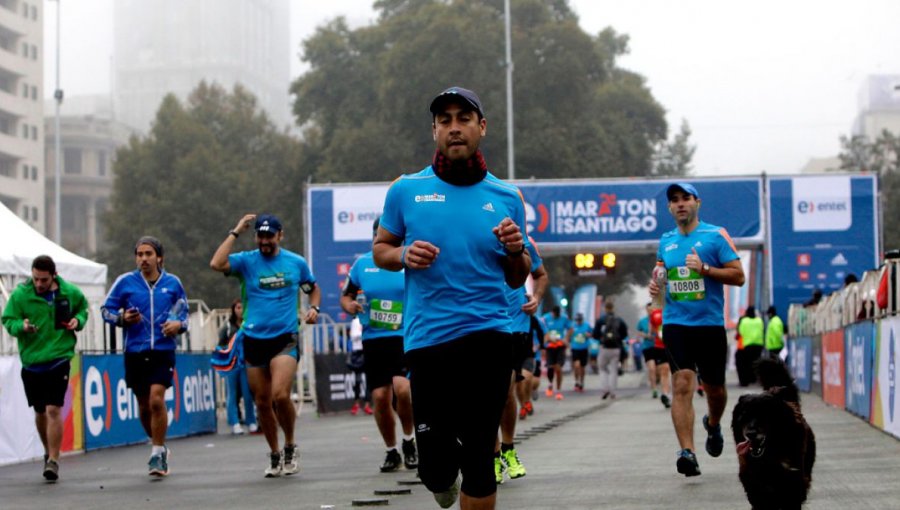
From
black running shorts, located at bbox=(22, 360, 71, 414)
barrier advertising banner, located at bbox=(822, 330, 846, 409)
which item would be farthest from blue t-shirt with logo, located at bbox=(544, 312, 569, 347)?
black running shorts, located at bbox=(22, 360, 71, 414)

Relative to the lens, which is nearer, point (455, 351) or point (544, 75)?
point (455, 351)

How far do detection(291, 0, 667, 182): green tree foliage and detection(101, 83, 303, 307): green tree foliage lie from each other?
23.6 feet

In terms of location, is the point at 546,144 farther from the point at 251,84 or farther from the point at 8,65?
the point at 251,84

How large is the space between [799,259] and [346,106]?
32386 millimetres

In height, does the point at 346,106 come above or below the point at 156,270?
above

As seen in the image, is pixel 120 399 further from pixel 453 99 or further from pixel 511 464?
pixel 453 99

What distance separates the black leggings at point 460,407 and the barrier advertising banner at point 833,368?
563 inches

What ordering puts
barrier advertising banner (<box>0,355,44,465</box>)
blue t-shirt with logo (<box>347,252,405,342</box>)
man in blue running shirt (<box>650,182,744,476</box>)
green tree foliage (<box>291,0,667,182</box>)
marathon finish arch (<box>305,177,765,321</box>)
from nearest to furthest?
man in blue running shirt (<box>650,182,744,476</box>) < blue t-shirt with logo (<box>347,252,405,342</box>) < barrier advertising banner (<box>0,355,44,465</box>) < marathon finish arch (<box>305,177,765,321</box>) < green tree foliage (<box>291,0,667,182</box>)

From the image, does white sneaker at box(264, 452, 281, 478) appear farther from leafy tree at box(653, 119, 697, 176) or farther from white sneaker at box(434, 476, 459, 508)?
leafy tree at box(653, 119, 697, 176)

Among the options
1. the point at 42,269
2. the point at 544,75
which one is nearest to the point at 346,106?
the point at 544,75

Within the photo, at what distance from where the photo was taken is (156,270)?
41.3 ft

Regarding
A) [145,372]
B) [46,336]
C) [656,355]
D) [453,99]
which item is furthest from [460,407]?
[656,355]

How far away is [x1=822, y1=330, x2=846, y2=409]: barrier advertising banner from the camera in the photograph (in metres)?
20.2

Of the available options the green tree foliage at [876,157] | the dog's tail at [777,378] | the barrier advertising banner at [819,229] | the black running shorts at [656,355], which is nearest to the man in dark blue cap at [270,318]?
the dog's tail at [777,378]
